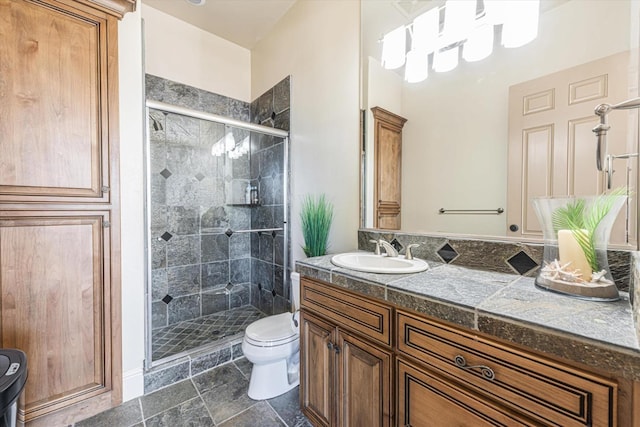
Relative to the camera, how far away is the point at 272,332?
1639 mm

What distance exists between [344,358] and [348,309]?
216 mm

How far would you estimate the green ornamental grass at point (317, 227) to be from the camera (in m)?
1.82

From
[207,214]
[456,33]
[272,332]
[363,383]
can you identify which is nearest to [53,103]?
[207,214]

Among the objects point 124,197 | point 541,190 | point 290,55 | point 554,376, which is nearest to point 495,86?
point 541,190

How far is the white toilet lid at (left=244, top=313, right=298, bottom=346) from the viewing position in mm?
1558

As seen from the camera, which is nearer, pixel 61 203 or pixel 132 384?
pixel 61 203

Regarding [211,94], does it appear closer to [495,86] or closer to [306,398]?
[495,86]

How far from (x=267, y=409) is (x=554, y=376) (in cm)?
142

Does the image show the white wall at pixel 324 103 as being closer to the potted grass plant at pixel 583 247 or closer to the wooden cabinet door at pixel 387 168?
the wooden cabinet door at pixel 387 168

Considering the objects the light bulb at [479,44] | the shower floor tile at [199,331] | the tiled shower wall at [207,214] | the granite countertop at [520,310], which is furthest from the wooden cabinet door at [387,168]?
the shower floor tile at [199,331]

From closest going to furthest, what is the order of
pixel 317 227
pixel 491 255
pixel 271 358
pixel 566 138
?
1. pixel 566 138
2. pixel 491 255
3. pixel 271 358
4. pixel 317 227

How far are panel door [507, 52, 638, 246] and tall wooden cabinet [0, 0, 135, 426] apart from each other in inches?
81.3

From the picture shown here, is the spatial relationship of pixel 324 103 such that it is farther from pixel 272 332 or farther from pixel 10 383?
pixel 10 383

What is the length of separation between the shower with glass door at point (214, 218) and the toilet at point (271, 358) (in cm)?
57
